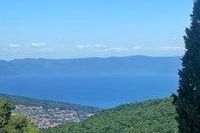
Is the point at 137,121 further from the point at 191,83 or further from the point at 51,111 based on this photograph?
the point at 51,111

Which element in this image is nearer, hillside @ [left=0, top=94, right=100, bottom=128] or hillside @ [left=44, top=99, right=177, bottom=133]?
hillside @ [left=44, top=99, right=177, bottom=133]

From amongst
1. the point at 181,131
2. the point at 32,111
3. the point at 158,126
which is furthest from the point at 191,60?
the point at 32,111

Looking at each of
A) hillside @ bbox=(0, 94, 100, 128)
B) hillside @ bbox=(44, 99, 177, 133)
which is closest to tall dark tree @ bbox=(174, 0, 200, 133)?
hillside @ bbox=(44, 99, 177, 133)

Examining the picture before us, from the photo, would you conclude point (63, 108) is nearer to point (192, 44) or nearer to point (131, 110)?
point (131, 110)

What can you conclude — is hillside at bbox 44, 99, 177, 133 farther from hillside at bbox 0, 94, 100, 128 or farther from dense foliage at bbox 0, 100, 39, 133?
hillside at bbox 0, 94, 100, 128

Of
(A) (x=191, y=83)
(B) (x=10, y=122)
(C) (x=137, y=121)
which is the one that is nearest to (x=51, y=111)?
(C) (x=137, y=121)

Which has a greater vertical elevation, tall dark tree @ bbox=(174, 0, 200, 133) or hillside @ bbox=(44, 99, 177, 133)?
tall dark tree @ bbox=(174, 0, 200, 133)
